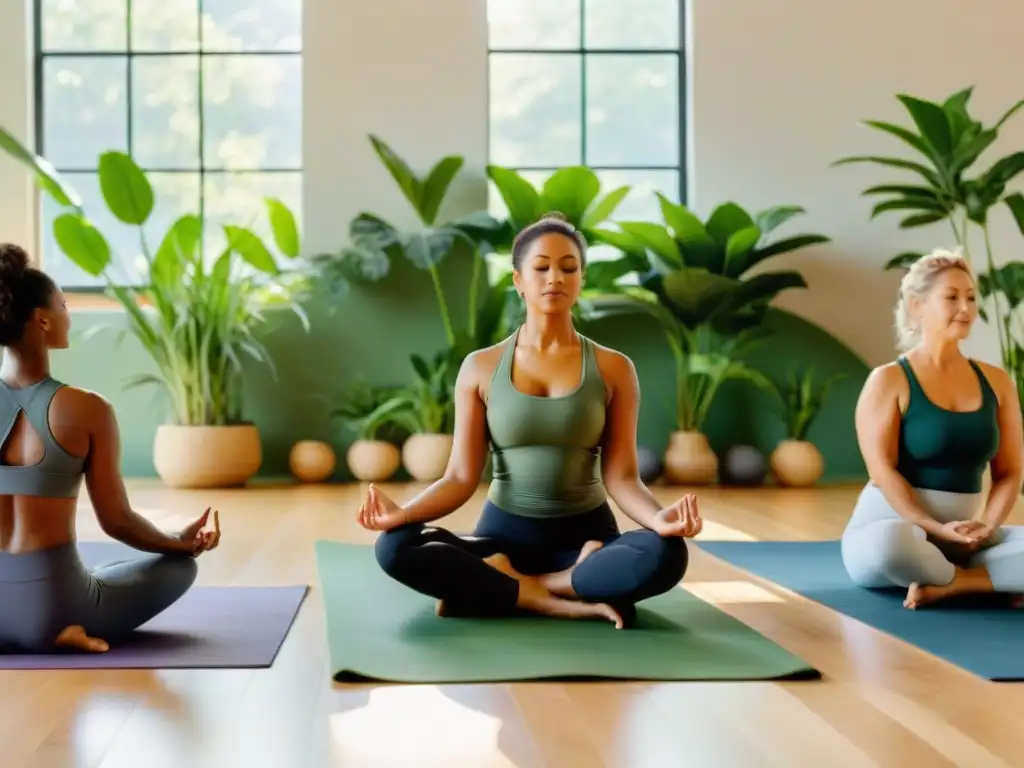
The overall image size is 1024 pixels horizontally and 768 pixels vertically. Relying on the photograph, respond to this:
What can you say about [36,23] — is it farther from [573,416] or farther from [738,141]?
[573,416]

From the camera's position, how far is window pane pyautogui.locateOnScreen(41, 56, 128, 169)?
6121mm

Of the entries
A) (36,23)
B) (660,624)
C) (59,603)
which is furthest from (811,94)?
(59,603)

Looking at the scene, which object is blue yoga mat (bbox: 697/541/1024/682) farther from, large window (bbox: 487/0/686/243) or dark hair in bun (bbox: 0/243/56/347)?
large window (bbox: 487/0/686/243)

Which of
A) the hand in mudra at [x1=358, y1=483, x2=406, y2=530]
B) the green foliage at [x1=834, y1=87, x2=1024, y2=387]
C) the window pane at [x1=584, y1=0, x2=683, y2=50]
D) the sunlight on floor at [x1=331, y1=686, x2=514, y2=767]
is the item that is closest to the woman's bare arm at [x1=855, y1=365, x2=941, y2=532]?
the hand in mudra at [x1=358, y1=483, x2=406, y2=530]

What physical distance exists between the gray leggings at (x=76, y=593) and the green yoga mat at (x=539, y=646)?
1.11ft

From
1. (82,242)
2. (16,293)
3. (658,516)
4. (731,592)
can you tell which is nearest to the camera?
(16,293)

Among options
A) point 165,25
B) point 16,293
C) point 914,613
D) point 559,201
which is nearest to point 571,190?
point 559,201

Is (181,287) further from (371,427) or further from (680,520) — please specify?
(680,520)

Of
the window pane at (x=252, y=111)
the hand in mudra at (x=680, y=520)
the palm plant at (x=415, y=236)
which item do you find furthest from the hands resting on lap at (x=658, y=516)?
the window pane at (x=252, y=111)

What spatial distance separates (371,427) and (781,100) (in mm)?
2552

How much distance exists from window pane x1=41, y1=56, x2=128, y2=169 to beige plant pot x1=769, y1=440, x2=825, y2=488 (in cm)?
353

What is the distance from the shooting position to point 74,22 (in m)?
6.11

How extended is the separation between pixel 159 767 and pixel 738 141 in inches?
198

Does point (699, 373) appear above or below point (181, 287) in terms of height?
below
